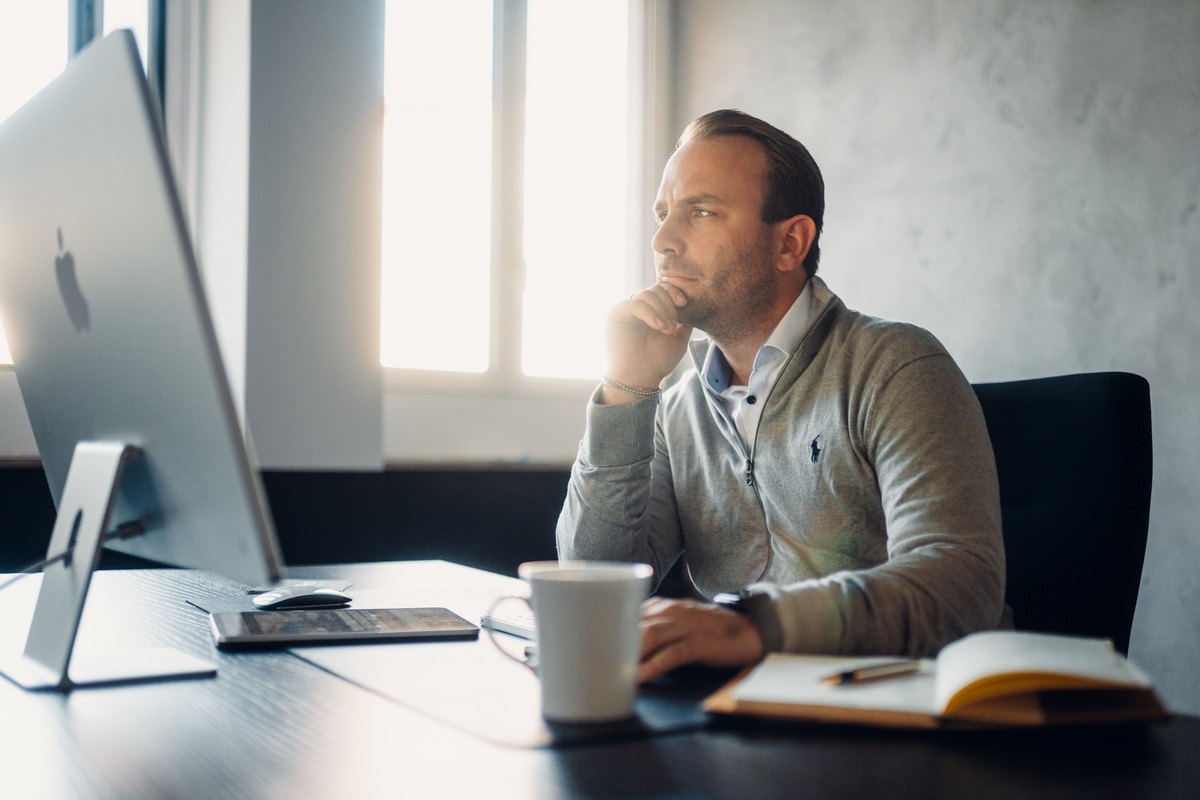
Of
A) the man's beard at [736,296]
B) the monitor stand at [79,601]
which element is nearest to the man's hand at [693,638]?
the monitor stand at [79,601]

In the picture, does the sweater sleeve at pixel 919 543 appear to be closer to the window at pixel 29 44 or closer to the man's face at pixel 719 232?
the man's face at pixel 719 232

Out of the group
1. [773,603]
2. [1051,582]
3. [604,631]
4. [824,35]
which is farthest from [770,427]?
[824,35]

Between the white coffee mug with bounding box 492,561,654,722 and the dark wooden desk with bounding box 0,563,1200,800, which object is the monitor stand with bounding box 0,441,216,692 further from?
the white coffee mug with bounding box 492,561,654,722

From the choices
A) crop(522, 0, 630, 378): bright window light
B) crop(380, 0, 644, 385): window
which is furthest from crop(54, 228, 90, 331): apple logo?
crop(522, 0, 630, 378): bright window light

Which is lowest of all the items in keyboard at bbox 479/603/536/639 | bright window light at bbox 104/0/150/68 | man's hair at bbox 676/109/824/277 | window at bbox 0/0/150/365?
keyboard at bbox 479/603/536/639

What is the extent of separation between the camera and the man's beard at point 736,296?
161 centimetres

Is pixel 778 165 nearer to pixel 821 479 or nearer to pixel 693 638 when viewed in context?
pixel 821 479

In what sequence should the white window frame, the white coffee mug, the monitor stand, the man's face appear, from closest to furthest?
1. the white coffee mug
2. the monitor stand
3. the man's face
4. the white window frame

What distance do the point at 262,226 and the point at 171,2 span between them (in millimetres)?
760

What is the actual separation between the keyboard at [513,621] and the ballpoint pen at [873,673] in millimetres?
350

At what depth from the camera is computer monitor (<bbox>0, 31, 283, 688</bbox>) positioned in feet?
2.16

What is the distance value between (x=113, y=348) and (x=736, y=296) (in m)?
1.03

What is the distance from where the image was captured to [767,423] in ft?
4.90

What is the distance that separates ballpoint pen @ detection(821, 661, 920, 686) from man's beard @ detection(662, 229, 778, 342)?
93cm
